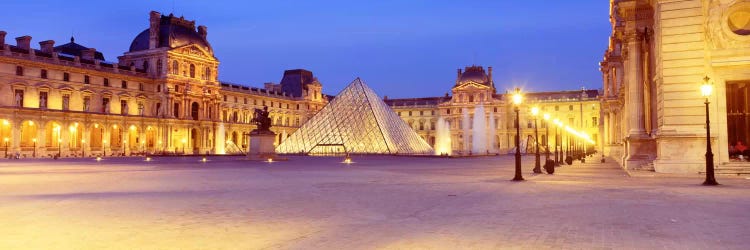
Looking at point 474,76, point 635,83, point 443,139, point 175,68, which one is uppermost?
point 474,76

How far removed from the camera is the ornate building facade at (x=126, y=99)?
5084 centimetres

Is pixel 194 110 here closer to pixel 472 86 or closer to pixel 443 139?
pixel 443 139

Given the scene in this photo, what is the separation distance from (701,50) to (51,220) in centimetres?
1682

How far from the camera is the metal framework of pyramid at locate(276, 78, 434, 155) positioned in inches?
1837

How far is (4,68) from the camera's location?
4931cm

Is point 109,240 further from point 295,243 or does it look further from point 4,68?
point 4,68

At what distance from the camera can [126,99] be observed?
60.9 meters

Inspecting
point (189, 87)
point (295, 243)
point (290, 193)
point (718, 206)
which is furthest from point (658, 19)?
point (189, 87)

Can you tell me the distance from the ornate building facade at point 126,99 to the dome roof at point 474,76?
107 feet

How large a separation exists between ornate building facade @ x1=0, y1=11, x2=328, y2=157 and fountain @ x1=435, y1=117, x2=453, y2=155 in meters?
21.9

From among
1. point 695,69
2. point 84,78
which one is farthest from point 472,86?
point 695,69

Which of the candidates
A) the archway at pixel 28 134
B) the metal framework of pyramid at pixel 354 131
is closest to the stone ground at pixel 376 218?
the metal framework of pyramid at pixel 354 131

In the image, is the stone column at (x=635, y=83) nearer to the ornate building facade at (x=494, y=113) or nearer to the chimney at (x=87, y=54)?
the chimney at (x=87, y=54)

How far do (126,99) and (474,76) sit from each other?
171ft
